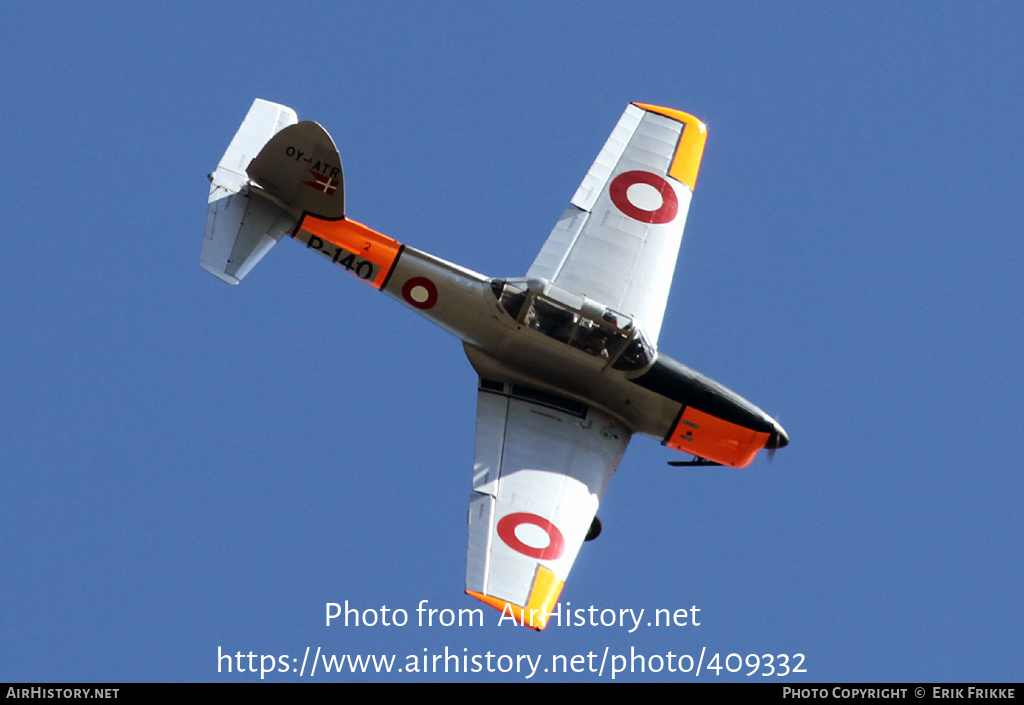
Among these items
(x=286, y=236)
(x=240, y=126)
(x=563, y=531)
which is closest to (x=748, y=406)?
(x=563, y=531)

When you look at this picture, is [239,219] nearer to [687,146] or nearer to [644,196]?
[644,196]

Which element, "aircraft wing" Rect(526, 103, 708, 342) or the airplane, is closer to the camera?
the airplane

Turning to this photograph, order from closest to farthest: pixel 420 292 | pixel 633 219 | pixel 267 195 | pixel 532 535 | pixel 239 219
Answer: pixel 532 535, pixel 239 219, pixel 267 195, pixel 420 292, pixel 633 219

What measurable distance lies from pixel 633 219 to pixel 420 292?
3.56 meters

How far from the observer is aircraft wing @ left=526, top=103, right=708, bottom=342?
19312mm

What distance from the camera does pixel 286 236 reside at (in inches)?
735

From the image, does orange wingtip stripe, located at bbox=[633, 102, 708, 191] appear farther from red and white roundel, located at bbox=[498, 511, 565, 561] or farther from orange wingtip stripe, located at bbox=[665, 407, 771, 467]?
red and white roundel, located at bbox=[498, 511, 565, 561]

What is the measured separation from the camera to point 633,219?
20.1m

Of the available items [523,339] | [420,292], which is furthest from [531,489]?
[420,292]

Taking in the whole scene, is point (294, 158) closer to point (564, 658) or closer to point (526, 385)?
point (526, 385)

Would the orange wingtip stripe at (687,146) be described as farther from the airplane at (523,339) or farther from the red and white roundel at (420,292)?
the red and white roundel at (420,292)

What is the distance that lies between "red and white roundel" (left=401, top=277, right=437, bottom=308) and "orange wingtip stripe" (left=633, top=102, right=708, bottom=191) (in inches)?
179

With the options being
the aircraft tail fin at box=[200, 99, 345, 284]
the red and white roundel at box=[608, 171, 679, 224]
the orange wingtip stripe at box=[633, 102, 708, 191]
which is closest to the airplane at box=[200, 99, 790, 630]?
the aircraft tail fin at box=[200, 99, 345, 284]

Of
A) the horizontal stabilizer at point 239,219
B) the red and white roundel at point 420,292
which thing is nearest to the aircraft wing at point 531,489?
the red and white roundel at point 420,292
